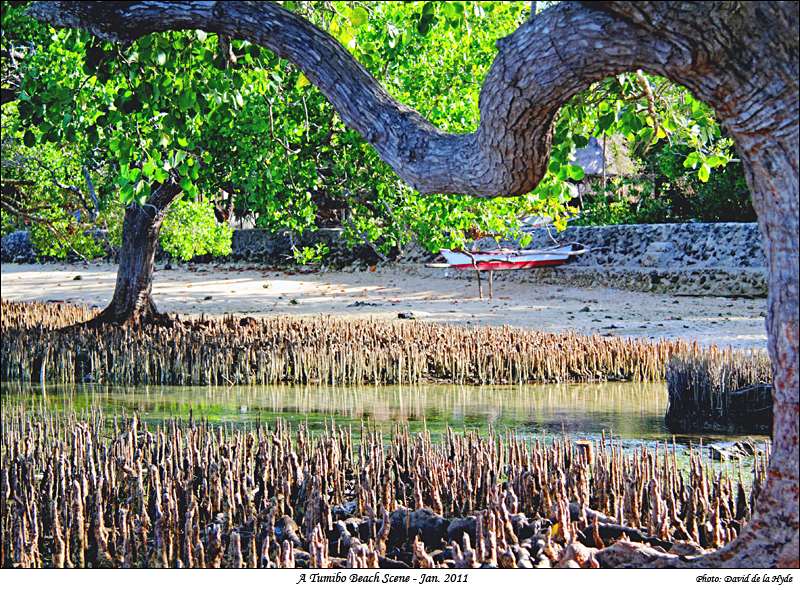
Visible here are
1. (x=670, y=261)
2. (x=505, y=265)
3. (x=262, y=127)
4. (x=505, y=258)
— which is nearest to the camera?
(x=262, y=127)

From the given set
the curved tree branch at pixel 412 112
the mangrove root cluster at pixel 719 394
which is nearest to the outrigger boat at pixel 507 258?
the mangrove root cluster at pixel 719 394

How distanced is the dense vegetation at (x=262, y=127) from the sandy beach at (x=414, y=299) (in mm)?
1971

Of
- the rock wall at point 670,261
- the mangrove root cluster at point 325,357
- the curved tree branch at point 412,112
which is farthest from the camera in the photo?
the rock wall at point 670,261

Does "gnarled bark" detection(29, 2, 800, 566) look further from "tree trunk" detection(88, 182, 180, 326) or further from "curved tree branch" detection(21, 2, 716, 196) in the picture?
"tree trunk" detection(88, 182, 180, 326)

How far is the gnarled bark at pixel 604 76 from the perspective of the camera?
3594 mm

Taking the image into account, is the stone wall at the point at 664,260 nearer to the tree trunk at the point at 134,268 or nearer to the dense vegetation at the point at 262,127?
the dense vegetation at the point at 262,127

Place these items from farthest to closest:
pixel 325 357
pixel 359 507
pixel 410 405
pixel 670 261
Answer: pixel 670 261 < pixel 325 357 < pixel 410 405 < pixel 359 507

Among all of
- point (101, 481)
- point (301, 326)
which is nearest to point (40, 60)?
point (301, 326)

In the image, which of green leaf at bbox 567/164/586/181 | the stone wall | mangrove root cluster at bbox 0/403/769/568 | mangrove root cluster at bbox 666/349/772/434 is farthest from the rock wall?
green leaf at bbox 567/164/586/181

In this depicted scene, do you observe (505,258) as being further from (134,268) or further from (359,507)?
(359,507)

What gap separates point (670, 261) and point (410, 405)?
946cm

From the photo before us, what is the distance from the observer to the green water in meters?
9.80

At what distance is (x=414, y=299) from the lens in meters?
18.6

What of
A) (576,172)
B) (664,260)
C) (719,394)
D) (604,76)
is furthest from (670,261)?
(604,76)
